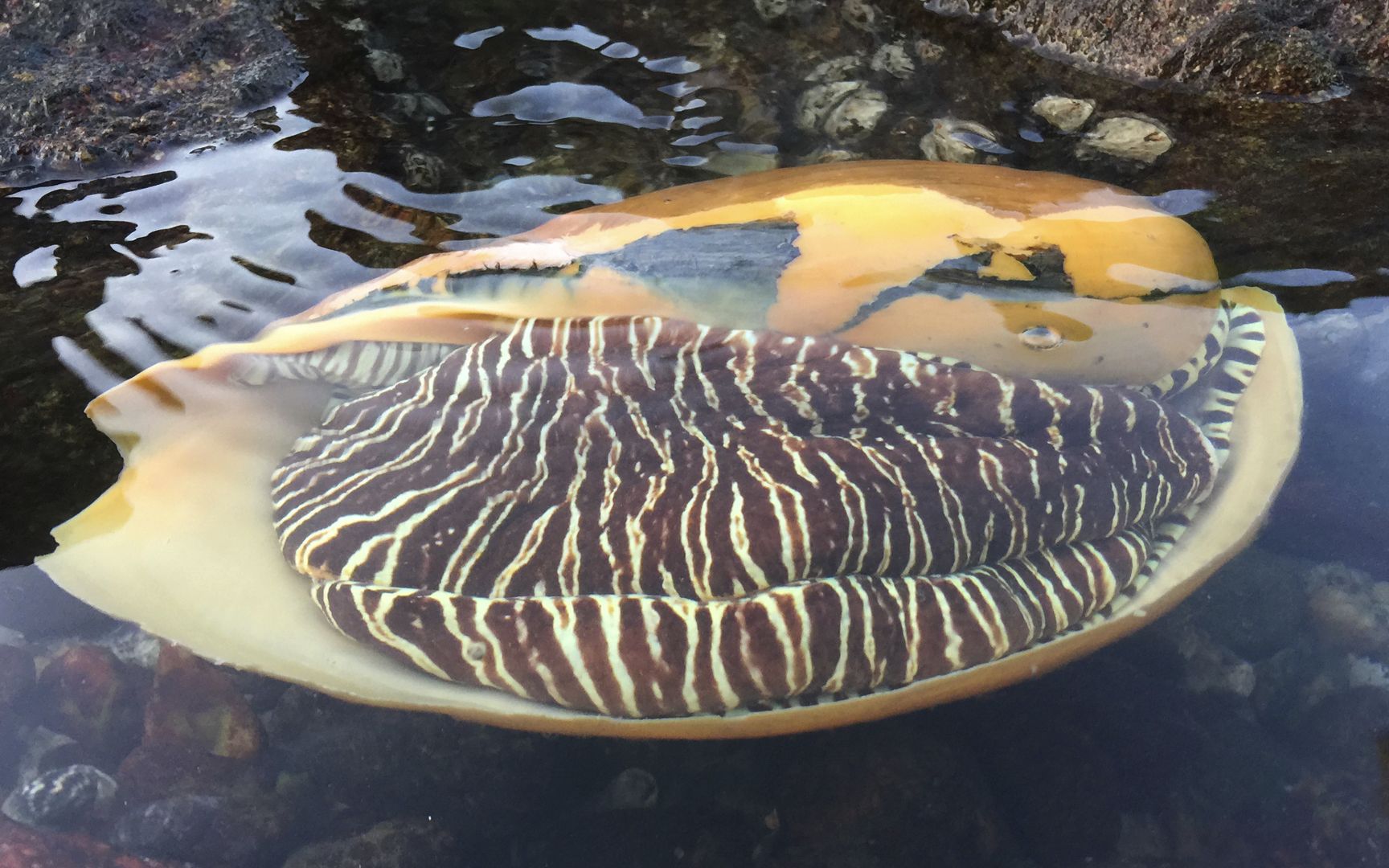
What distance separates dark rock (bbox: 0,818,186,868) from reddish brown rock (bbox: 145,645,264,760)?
0.26 m

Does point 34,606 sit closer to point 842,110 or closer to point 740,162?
point 740,162

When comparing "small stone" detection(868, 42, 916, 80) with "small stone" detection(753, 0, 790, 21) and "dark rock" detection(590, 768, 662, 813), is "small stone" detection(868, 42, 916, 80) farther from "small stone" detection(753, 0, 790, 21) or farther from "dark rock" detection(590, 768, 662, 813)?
"dark rock" detection(590, 768, 662, 813)

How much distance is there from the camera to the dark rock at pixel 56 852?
2.01 meters

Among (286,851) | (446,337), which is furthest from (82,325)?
(286,851)

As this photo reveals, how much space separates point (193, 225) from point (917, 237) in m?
2.40

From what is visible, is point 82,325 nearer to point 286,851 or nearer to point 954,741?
point 286,851

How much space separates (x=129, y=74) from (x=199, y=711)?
8.16ft

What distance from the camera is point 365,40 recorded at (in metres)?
3.49

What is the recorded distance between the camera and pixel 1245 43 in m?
3.16

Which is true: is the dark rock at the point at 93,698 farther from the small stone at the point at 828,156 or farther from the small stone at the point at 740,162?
the small stone at the point at 828,156

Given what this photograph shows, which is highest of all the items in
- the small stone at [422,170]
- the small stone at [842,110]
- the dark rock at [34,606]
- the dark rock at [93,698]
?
the small stone at [842,110]

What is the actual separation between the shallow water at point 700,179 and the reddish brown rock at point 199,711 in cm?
9

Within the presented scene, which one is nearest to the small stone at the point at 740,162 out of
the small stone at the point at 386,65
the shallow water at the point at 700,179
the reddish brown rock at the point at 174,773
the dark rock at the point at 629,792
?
the shallow water at the point at 700,179

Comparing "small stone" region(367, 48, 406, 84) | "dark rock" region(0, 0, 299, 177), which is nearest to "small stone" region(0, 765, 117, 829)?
"dark rock" region(0, 0, 299, 177)
